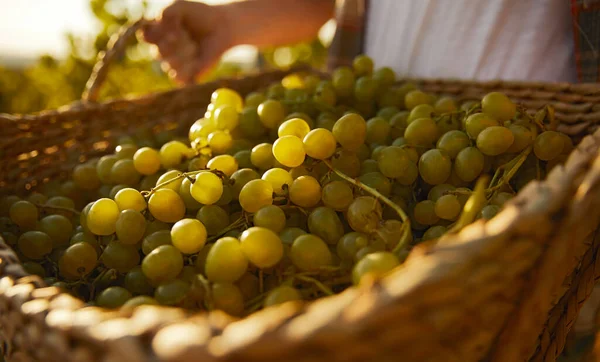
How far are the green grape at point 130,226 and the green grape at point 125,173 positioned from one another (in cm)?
16

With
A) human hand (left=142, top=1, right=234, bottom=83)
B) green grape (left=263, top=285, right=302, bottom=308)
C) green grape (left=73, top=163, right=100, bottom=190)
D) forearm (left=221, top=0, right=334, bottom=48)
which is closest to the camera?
green grape (left=263, top=285, right=302, bottom=308)

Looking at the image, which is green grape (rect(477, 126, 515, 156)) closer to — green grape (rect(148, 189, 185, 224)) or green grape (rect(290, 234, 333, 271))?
green grape (rect(290, 234, 333, 271))

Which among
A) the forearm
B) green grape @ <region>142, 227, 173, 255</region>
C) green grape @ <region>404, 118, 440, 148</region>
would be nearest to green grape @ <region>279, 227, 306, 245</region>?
green grape @ <region>142, 227, 173, 255</region>

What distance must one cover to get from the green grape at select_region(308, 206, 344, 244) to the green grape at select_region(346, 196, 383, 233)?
1 centimetres

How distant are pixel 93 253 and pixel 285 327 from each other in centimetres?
33

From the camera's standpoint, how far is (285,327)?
0.29m

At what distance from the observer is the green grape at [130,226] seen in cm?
52

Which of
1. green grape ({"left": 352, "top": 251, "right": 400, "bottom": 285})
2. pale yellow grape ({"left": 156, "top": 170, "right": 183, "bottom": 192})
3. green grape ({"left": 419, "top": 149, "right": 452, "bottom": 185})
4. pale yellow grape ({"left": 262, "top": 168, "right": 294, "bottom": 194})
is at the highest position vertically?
pale yellow grape ({"left": 156, "top": 170, "right": 183, "bottom": 192})

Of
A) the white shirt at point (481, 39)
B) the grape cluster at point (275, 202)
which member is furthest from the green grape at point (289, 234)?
the white shirt at point (481, 39)

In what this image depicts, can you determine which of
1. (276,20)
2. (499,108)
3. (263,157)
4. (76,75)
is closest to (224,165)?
(263,157)

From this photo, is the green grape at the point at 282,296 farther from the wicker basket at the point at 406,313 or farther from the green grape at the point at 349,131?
the green grape at the point at 349,131

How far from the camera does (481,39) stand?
930mm

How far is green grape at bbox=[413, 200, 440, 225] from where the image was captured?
542mm

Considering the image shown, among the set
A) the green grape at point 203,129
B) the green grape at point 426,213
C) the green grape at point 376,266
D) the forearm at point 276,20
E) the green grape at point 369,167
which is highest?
the forearm at point 276,20
